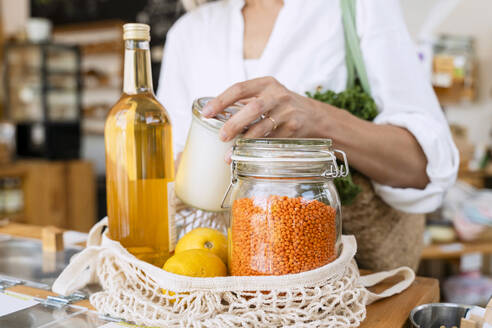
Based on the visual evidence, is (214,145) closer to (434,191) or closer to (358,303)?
(358,303)

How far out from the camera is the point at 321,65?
1035mm

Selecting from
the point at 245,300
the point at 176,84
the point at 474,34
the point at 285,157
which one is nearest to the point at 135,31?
the point at 285,157

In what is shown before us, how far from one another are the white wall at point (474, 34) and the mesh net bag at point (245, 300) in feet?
12.1

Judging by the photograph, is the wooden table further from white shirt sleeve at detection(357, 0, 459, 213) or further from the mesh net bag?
white shirt sleeve at detection(357, 0, 459, 213)

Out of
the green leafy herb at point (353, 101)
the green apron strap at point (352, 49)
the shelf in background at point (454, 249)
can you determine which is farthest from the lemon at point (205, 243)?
the shelf in background at point (454, 249)

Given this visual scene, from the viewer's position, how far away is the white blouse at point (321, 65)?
2.97 feet

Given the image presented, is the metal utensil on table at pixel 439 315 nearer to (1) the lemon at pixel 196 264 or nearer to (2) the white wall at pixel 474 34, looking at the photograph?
(1) the lemon at pixel 196 264

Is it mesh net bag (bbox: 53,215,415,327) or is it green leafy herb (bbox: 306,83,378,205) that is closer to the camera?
mesh net bag (bbox: 53,215,415,327)

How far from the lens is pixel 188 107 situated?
4.05 ft

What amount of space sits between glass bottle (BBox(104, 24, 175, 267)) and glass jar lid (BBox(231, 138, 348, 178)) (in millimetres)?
148

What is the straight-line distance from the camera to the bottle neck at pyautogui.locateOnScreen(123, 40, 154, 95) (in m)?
0.63

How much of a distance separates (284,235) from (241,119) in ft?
0.52

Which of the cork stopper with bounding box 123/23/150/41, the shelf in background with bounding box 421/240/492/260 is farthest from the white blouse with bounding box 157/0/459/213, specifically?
the shelf in background with bounding box 421/240/492/260

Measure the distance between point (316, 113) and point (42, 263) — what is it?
1.79ft
